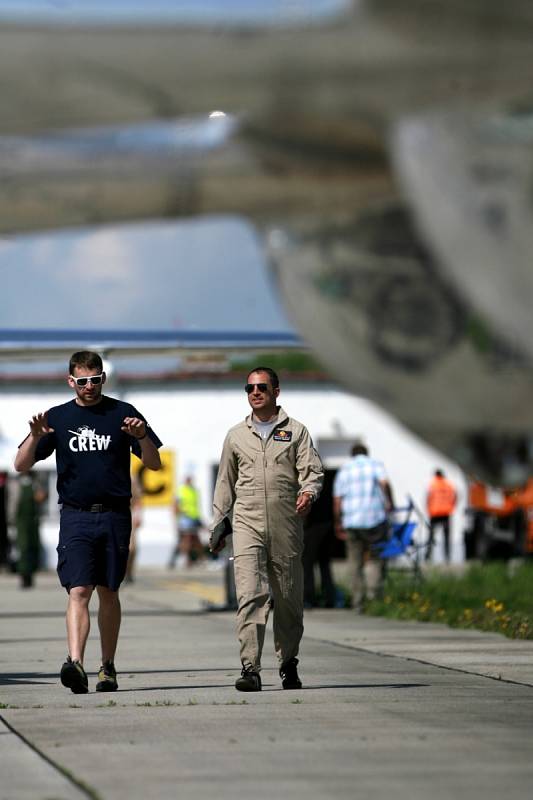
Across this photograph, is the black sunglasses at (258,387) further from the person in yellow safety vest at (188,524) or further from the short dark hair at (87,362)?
the person in yellow safety vest at (188,524)

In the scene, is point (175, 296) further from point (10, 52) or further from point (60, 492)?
point (60, 492)

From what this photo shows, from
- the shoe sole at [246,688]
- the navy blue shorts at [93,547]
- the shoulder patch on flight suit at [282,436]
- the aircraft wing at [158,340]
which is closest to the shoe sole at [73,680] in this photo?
the navy blue shorts at [93,547]

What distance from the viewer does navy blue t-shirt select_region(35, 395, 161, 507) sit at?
952cm

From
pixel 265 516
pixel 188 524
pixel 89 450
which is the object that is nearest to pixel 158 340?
pixel 89 450

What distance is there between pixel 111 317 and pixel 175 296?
25 cm

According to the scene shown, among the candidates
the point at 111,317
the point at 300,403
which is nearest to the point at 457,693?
the point at 300,403

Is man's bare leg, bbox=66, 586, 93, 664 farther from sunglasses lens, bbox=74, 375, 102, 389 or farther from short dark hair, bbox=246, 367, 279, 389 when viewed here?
short dark hair, bbox=246, 367, 279, 389

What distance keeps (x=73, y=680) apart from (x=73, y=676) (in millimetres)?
41

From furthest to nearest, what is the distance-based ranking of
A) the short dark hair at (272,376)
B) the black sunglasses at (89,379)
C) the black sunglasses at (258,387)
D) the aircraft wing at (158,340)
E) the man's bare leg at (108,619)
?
the man's bare leg at (108,619) < the black sunglasses at (258,387) < the short dark hair at (272,376) < the black sunglasses at (89,379) < the aircraft wing at (158,340)

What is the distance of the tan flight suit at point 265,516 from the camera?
968cm

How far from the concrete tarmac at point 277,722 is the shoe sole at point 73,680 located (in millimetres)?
95

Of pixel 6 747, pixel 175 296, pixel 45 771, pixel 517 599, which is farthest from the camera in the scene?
pixel 517 599

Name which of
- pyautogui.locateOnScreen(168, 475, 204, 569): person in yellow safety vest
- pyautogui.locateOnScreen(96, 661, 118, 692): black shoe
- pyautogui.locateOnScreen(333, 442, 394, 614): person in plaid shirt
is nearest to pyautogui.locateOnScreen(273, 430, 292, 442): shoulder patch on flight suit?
pyautogui.locateOnScreen(96, 661, 118, 692): black shoe

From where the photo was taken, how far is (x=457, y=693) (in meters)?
9.84
